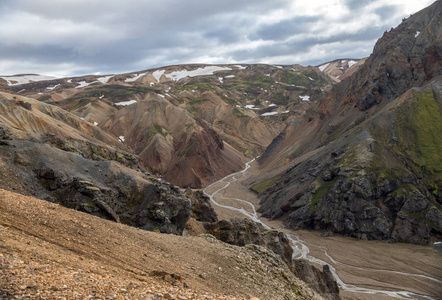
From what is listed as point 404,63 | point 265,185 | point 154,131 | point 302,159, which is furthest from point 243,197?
point 404,63

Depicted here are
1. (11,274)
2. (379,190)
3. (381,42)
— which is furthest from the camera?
(381,42)

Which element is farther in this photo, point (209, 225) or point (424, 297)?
point (424, 297)

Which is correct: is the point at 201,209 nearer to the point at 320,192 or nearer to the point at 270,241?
the point at 270,241

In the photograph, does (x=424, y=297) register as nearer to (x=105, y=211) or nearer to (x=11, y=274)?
(x=105, y=211)

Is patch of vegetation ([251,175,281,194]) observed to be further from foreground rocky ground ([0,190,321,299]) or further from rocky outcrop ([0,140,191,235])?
→ foreground rocky ground ([0,190,321,299])

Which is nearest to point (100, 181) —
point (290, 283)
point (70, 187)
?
point (70, 187)

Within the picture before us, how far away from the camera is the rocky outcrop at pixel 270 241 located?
35500mm

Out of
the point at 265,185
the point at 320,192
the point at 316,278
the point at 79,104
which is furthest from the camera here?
the point at 79,104

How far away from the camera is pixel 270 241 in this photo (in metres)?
36.4

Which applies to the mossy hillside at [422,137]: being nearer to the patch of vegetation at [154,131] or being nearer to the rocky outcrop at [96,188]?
the rocky outcrop at [96,188]

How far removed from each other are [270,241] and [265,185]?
231 ft

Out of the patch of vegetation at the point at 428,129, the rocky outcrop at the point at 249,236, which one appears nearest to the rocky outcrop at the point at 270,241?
the rocky outcrop at the point at 249,236

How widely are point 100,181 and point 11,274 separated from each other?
88.5 feet

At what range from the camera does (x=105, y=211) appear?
32344 mm
